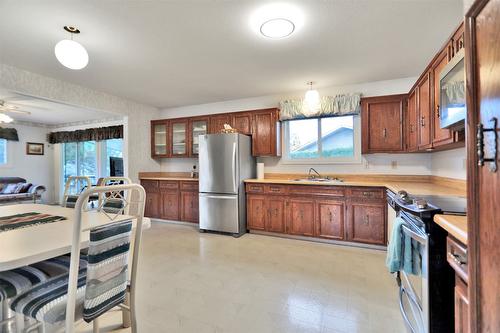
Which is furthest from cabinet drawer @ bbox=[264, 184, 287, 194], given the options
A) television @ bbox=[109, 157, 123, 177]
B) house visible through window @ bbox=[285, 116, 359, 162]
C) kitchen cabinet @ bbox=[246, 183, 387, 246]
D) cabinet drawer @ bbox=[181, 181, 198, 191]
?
television @ bbox=[109, 157, 123, 177]

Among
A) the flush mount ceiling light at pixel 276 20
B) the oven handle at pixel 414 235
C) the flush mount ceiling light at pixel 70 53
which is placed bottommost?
the oven handle at pixel 414 235

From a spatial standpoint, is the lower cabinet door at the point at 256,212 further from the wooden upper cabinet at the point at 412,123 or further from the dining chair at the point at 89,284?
the dining chair at the point at 89,284

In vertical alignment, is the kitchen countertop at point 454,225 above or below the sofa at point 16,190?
above

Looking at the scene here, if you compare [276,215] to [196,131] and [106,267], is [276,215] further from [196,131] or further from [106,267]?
[106,267]

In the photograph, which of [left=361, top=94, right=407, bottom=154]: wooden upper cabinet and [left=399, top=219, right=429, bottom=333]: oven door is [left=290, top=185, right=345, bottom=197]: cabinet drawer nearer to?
[left=361, top=94, right=407, bottom=154]: wooden upper cabinet

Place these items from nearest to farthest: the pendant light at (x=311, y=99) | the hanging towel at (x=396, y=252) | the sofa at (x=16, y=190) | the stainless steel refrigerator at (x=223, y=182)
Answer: the hanging towel at (x=396, y=252)
the pendant light at (x=311, y=99)
the stainless steel refrigerator at (x=223, y=182)
the sofa at (x=16, y=190)

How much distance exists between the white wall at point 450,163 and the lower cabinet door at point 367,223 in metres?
0.78

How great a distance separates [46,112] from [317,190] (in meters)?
6.23

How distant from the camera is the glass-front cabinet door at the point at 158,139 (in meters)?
4.96

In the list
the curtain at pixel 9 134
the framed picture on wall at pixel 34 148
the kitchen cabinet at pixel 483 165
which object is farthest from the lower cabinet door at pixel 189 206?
the framed picture on wall at pixel 34 148

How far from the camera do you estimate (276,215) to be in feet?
12.0

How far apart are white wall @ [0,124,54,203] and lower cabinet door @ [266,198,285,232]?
22.6ft

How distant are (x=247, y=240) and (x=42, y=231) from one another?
8.48ft

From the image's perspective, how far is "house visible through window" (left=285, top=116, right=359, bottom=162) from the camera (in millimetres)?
3781
